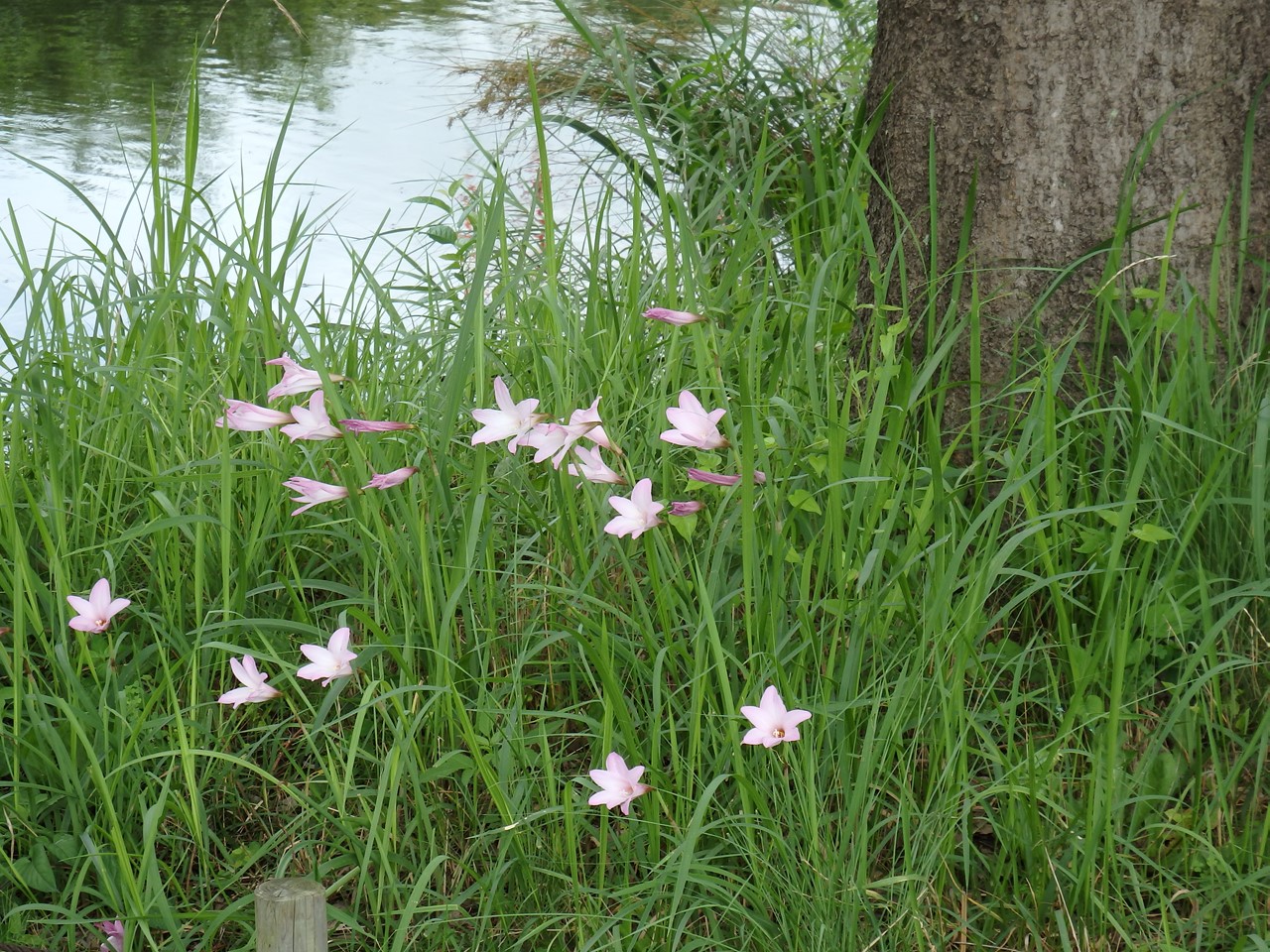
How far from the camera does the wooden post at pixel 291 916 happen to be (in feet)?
3.29

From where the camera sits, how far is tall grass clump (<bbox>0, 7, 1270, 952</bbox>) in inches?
52.6

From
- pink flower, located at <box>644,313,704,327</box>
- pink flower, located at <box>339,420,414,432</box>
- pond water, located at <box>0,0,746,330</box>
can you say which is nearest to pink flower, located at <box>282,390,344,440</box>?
pink flower, located at <box>339,420,414,432</box>

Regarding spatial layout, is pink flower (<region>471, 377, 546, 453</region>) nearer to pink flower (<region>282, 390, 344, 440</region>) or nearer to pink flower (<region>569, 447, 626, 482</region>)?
pink flower (<region>569, 447, 626, 482</region>)

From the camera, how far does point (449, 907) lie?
1308 mm

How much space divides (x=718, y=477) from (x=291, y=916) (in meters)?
0.64

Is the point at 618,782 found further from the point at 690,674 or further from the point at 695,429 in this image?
A: the point at 695,429

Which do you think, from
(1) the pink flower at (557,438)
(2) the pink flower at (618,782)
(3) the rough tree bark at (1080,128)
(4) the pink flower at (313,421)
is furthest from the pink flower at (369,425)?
(3) the rough tree bark at (1080,128)

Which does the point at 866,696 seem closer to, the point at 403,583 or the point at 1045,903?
the point at 1045,903

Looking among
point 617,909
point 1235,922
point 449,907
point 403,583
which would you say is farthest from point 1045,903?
point 403,583

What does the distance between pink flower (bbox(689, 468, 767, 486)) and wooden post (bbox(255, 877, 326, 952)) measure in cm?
57

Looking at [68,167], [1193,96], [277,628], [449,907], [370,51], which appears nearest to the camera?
[449,907]

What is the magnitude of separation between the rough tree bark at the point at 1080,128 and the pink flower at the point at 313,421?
0.93 meters

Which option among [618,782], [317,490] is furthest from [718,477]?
[317,490]

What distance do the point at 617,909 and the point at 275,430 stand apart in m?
0.89
